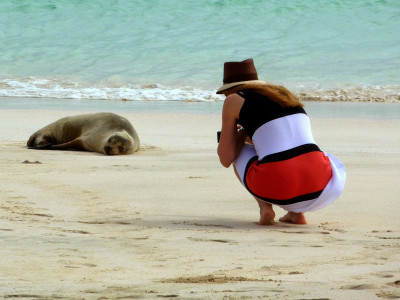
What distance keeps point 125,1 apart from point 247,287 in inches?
956

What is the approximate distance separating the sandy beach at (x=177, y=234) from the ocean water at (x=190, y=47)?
27.1ft

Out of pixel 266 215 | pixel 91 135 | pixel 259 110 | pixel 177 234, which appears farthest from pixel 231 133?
pixel 91 135

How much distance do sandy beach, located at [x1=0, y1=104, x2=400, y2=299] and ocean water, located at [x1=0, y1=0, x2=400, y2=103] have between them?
8267 mm

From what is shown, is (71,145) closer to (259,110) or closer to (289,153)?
(259,110)

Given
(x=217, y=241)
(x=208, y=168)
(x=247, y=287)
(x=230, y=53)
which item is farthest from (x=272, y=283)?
(x=230, y=53)

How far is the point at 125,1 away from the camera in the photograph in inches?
1047

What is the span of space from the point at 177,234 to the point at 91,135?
15.5ft

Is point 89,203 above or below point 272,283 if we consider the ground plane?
below

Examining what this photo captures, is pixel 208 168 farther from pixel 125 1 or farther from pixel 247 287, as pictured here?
pixel 125 1

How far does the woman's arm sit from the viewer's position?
4688 mm

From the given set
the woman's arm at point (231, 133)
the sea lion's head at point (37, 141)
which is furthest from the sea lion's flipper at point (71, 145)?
the woman's arm at point (231, 133)

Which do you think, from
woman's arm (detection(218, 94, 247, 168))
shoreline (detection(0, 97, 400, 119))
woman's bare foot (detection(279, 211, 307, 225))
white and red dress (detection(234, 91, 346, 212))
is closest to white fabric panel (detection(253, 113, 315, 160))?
white and red dress (detection(234, 91, 346, 212))

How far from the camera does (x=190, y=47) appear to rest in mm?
21422

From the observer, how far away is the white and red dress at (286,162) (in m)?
4.54
